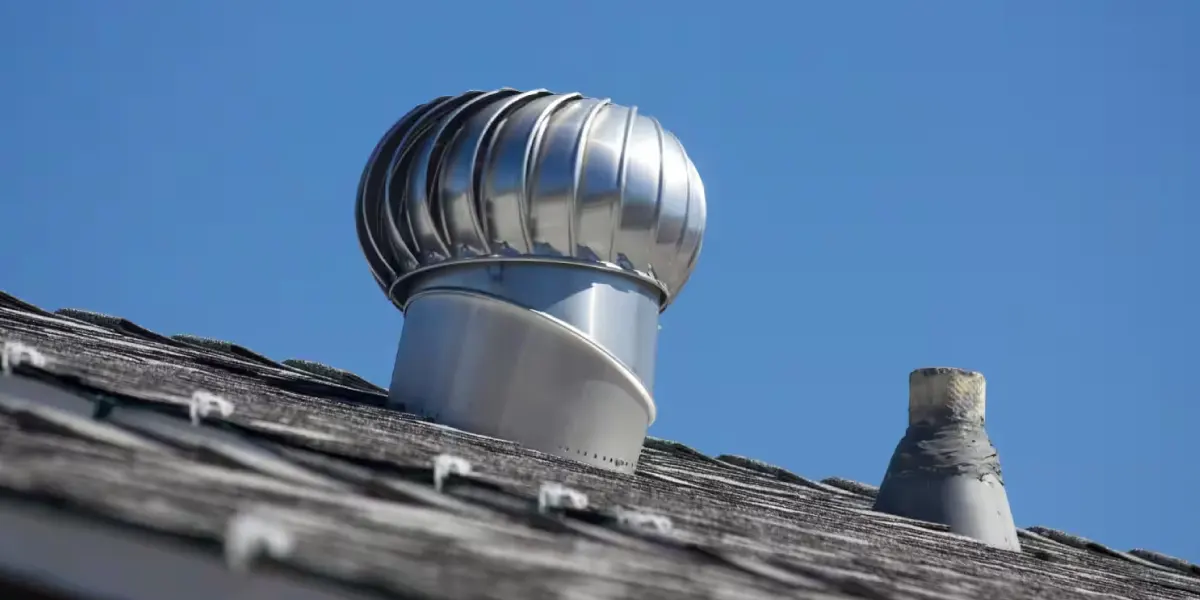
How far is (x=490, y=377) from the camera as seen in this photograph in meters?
6.55

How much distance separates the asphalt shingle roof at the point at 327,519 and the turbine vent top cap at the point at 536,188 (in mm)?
1308

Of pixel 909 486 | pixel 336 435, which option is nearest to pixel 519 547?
pixel 336 435

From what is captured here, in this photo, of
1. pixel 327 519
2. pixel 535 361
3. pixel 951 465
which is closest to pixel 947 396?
pixel 951 465

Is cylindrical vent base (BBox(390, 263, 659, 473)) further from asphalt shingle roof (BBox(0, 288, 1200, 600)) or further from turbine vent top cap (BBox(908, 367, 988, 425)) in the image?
turbine vent top cap (BBox(908, 367, 988, 425))

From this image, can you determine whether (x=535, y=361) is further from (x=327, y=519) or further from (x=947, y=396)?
(x=327, y=519)

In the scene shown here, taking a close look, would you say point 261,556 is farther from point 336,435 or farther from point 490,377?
point 490,377

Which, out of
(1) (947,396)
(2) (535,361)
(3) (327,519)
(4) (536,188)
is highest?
(4) (536,188)

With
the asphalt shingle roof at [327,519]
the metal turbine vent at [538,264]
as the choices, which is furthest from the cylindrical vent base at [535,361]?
the asphalt shingle roof at [327,519]

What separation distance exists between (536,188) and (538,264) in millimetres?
376

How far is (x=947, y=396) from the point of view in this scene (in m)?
7.83

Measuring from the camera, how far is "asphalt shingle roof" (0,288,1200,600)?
78.9 inches

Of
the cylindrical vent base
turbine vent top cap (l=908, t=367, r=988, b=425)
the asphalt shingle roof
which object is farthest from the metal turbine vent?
turbine vent top cap (l=908, t=367, r=988, b=425)

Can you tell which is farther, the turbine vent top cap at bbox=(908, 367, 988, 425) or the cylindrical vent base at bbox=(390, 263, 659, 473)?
the turbine vent top cap at bbox=(908, 367, 988, 425)

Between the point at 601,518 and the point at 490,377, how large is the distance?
3.40m
